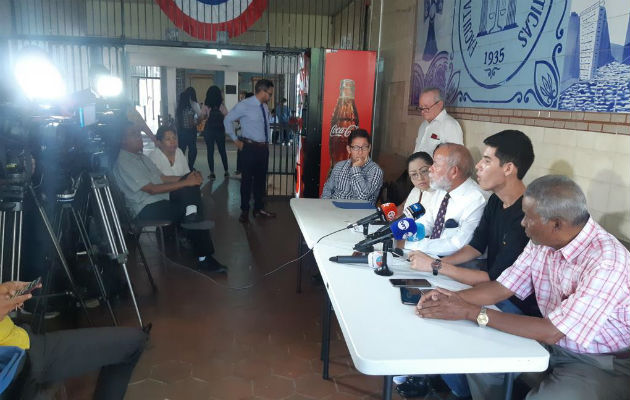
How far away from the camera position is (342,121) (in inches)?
224

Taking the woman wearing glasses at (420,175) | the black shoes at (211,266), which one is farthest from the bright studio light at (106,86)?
the woman wearing glasses at (420,175)

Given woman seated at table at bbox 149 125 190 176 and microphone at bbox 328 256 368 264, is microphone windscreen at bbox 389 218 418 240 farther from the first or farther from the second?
woman seated at table at bbox 149 125 190 176

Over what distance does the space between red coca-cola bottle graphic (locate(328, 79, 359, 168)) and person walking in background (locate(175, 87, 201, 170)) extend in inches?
114

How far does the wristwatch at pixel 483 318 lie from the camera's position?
1553mm

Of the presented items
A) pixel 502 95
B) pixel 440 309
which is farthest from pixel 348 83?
pixel 440 309

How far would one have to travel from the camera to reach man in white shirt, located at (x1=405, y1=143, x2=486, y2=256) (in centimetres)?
243

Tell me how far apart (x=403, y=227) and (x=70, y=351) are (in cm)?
128

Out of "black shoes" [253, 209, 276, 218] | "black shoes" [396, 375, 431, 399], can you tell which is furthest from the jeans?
"black shoes" [253, 209, 276, 218]

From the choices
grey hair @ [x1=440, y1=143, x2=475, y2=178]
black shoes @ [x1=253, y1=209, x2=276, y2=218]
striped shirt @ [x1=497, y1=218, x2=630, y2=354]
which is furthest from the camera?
black shoes @ [x1=253, y1=209, x2=276, y2=218]

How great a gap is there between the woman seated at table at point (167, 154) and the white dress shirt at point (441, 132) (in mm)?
2221

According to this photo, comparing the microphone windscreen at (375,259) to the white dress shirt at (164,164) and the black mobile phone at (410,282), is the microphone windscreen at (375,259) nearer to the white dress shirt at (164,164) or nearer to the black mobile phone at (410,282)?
the black mobile phone at (410,282)

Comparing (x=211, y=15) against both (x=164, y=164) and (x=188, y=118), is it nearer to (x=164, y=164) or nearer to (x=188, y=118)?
(x=164, y=164)

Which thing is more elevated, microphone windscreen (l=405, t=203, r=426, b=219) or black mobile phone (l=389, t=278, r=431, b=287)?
microphone windscreen (l=405, t=203, r=426, b=219)

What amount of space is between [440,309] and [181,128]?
270 inches
